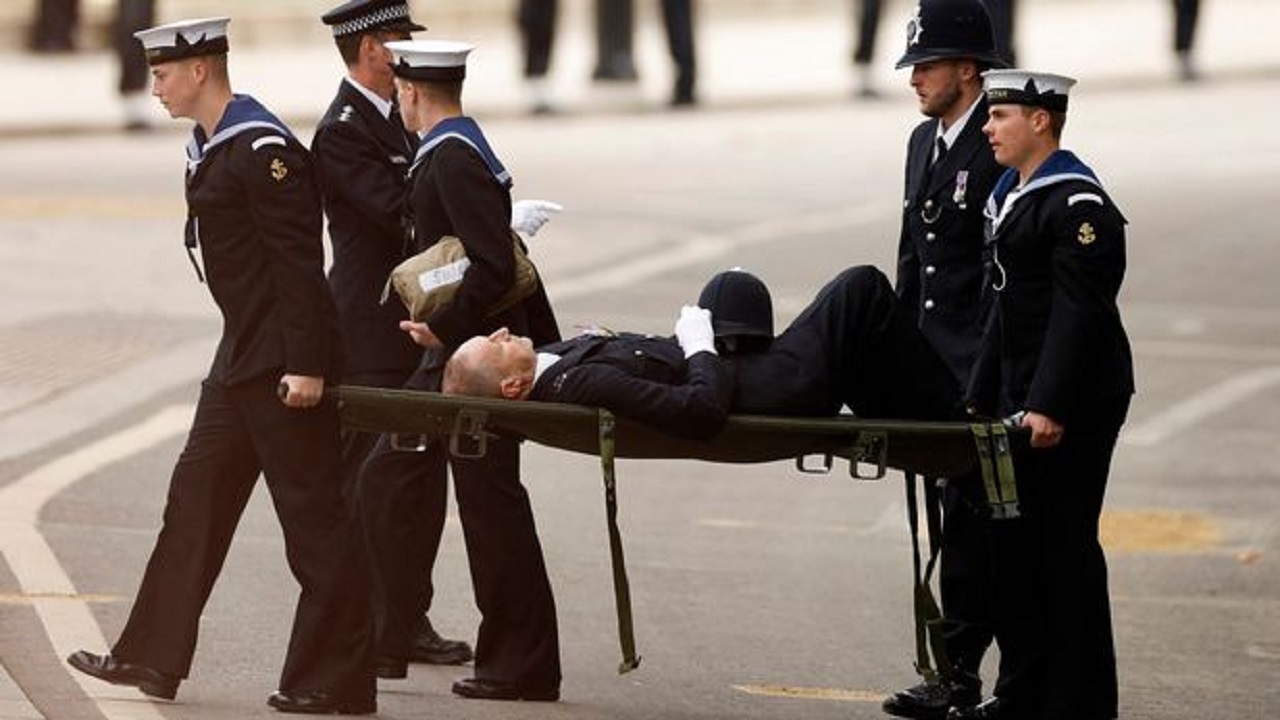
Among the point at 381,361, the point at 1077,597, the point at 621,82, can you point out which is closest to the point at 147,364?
the point at 381,361

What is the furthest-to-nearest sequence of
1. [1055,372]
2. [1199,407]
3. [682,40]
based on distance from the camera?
[682,40], [1199,407], [1055,372]

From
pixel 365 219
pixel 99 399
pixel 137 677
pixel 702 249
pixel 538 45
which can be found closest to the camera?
pixel 137 677

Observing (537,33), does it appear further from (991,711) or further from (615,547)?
(615,547)

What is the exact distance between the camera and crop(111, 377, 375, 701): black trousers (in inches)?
378

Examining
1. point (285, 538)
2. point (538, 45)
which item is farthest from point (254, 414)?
point (538, 45)

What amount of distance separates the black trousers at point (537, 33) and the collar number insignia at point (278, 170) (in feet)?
65.1

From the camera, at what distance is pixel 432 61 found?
9.65 m

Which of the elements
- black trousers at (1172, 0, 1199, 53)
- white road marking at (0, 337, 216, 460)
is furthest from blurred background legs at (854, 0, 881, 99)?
white road marking at (0, 337, 216, 460)

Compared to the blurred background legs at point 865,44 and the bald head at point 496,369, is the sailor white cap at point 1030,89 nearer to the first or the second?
the bald head at point 496,369

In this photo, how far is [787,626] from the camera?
455 inches

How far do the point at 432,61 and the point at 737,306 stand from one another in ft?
3.54

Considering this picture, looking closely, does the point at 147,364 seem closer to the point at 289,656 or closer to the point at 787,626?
the point at 787,626

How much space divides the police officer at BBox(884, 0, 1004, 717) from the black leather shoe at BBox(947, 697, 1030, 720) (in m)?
0.09

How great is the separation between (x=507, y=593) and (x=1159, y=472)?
5301mm
